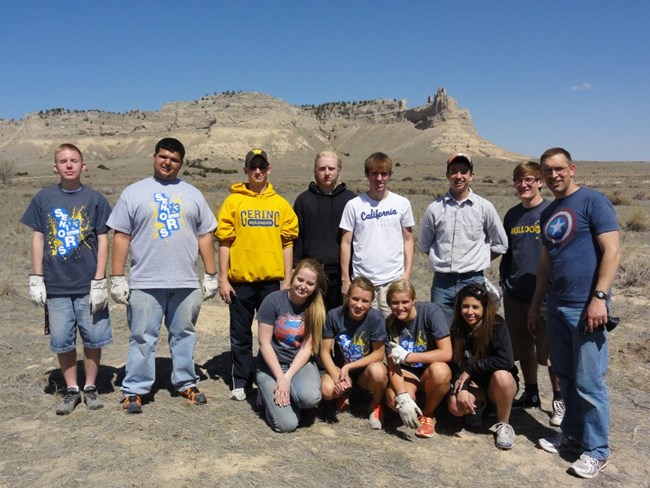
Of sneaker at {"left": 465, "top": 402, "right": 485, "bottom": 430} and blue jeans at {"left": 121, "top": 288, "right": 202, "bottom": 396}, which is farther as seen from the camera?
blue jeans at {"left": 121, "top": 288, "right": 202, "bottom": 396}

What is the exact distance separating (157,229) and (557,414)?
3.48 m

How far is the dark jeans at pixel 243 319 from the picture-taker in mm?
4324

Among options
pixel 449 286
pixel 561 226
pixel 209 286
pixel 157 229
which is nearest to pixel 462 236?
pixel 449 286

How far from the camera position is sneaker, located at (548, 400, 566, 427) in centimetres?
395

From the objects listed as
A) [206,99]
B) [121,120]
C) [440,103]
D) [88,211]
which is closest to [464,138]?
[440,103]

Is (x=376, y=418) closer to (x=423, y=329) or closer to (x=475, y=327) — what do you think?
(x=423, y=329)

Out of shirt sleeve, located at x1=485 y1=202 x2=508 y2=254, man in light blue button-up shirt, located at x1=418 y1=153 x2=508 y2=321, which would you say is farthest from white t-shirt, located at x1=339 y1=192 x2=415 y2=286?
shirt sleeve, located at x1=485 y1=202 x2=508 y2=254

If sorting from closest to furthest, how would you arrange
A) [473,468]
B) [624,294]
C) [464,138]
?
[473,468]
[624,294]
[464,138]

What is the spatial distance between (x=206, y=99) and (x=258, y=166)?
108 meters

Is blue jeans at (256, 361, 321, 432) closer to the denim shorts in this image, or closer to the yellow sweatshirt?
the yellow sweatshirt

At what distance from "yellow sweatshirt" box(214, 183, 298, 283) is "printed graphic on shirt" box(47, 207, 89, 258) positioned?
105 cm

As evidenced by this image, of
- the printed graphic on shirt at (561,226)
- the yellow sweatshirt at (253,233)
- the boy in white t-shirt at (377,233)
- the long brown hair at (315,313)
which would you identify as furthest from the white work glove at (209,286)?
the printed graphic on shirt at (561,226)

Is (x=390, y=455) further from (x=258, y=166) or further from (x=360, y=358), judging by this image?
(x=258, y=166)

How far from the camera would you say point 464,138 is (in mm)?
88938
